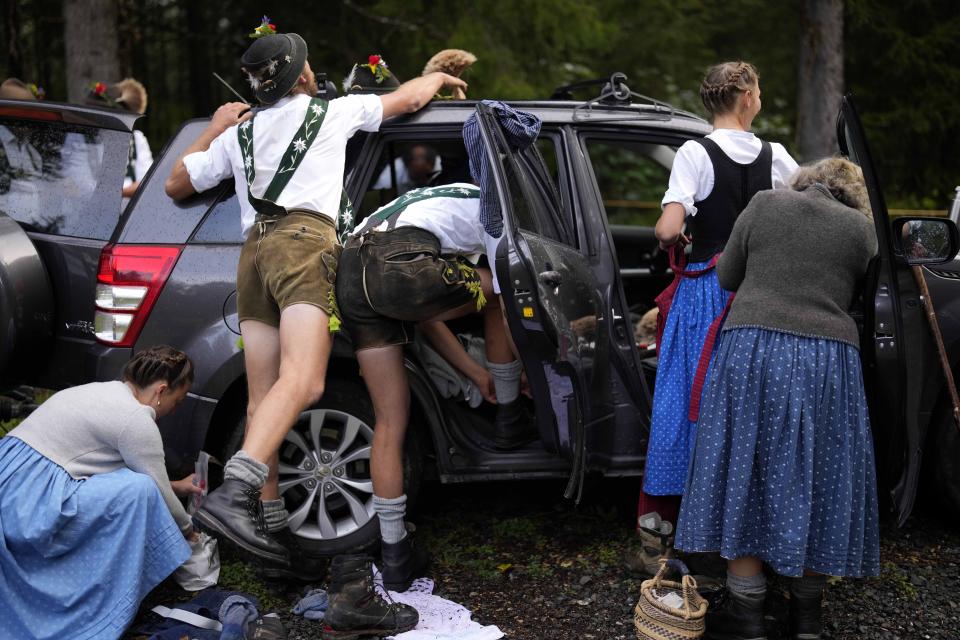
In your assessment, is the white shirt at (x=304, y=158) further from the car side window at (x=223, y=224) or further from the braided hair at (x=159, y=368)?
the braided hair at (x=159, y=368)

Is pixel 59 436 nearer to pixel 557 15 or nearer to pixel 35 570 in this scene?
pixel 35 570

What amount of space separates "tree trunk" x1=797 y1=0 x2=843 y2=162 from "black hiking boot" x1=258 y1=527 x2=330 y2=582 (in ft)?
Answer: 24.2

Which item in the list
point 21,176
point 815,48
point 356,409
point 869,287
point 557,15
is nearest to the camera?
point 869,287

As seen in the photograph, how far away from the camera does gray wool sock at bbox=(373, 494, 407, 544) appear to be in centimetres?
366

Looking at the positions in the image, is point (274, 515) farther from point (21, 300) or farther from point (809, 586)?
point (809, 586)

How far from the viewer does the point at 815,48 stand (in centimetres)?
959

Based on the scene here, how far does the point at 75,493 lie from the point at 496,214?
1.76m

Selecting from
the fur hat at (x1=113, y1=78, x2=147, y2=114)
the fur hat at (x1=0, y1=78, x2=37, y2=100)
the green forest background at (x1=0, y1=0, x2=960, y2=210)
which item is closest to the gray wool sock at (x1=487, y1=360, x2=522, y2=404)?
the fur hat at (x1=113, y1=78, x2=147, y2=114)

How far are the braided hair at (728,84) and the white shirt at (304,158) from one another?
4.12 ft

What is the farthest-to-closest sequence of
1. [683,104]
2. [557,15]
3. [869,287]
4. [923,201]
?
[683,104] → [923,201] → [557,15] → [869,287]

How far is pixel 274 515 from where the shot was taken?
3.67m

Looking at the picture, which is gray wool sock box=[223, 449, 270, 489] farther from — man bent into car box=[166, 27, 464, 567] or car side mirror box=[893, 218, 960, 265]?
car side mirror box=[893, 218, 960, 265]

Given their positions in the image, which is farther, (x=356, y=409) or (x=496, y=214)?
(x=356, y=409)

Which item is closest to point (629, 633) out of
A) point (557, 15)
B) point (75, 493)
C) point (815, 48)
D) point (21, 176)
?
point (75, 493)
